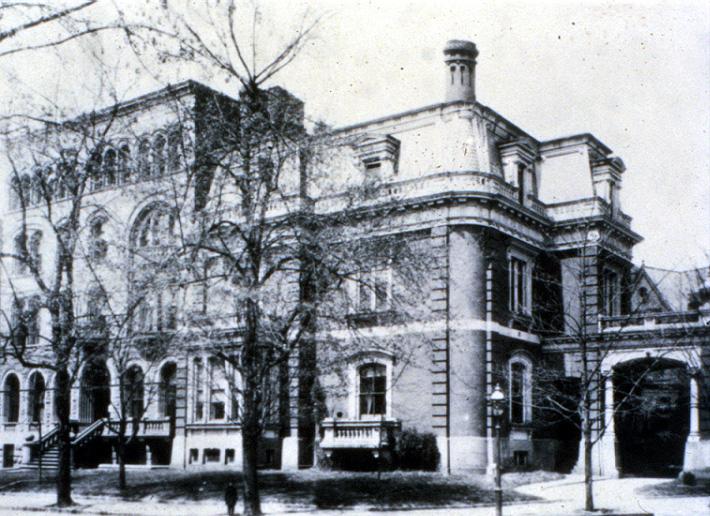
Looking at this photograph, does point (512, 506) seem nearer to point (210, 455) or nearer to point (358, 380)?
point (358, 380)

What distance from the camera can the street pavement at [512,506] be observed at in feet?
69.0

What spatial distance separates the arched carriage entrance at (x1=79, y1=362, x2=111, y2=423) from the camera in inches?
1527

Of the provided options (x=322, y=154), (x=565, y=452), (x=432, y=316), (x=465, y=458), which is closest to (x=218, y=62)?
(x=322, y=154)

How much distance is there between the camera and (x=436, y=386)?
2898 centimetres

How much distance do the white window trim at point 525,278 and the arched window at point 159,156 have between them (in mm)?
12787

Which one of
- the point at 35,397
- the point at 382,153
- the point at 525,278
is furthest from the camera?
the point at 35,397

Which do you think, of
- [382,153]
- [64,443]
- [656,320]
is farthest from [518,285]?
[64,443]

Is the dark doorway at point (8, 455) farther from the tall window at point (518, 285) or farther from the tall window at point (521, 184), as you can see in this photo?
the tall window at point (521, 184)

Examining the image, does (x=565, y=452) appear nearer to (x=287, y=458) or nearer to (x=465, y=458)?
(x=465, y=458)

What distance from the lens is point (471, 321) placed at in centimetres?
2920

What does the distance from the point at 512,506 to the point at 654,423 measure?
627 inches

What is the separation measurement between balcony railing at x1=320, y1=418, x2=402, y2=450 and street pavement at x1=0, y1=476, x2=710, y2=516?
5.10 metres

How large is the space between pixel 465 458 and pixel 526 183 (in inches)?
458

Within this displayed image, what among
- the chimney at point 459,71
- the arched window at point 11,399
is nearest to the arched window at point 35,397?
the arched window at point 11,399
